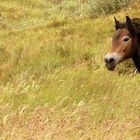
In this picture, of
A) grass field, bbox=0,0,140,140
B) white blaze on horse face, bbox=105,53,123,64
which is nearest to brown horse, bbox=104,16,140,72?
white blaze on horse face, bbox=105,53,123,64

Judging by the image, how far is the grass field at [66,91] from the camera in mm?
6258

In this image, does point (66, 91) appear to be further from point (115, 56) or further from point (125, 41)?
point (125, 41)

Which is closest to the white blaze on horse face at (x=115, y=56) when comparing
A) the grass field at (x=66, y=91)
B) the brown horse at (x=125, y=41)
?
the brown horse at (x=125, y=41)

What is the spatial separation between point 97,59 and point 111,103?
495 centimetres

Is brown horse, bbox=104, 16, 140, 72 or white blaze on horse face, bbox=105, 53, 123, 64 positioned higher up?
brown horse, bbox=104, 16, 140, 72

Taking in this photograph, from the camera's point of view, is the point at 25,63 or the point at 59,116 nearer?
the point at 59,116

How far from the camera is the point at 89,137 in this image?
604 cm

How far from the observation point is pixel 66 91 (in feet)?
27.5

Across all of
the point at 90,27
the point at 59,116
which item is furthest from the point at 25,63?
the point at 59,116

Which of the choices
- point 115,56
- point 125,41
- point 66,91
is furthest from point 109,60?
point 66,91

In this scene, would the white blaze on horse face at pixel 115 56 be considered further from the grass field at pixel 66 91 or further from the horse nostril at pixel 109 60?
the grass field at pixel 66 91

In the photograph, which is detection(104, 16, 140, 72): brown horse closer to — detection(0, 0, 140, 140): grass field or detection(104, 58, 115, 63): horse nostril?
detection(104, 58, 115, 63): horse nostril

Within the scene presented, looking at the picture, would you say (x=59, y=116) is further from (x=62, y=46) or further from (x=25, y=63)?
(x=62, y=46)

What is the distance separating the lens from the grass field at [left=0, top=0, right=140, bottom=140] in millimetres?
6258
